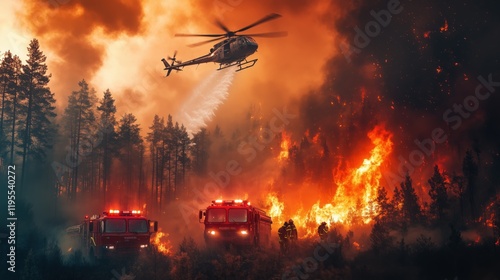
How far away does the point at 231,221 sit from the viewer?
93.5 feet

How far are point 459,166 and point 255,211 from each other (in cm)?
2608

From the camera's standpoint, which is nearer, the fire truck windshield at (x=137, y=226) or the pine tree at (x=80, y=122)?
the fire truck windshield at (x=137, y=226)

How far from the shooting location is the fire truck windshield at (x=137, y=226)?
29.7m

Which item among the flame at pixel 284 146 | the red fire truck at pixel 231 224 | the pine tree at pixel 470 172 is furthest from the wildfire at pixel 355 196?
the red fire truck at pixel 231 224

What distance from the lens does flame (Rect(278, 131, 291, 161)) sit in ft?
212

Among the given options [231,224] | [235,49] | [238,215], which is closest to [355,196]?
[235,49]

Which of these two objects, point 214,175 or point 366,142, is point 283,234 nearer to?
point 366,142

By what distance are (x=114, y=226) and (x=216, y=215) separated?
6.21 metres

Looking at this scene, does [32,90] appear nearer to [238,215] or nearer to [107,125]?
[107,125]

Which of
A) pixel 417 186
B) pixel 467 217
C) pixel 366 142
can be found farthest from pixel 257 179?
pixel 467 217

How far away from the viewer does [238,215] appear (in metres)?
28.6

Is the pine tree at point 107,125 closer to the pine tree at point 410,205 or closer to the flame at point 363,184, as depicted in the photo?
the flame at point 363,184

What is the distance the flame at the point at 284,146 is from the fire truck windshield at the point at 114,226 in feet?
122

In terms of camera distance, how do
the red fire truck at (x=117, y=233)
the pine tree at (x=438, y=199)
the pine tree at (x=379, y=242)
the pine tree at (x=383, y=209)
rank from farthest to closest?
the pine tree at (x=383, y=209) < the pine tree at (x=438, y=199) < the red fire truck at (x=117, y=233) < the pine tree at (x=379, y=242)
